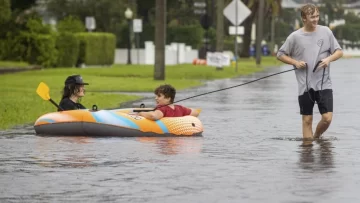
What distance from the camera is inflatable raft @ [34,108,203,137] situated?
18.5 metres

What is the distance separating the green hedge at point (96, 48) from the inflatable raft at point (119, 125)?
45.1 metres

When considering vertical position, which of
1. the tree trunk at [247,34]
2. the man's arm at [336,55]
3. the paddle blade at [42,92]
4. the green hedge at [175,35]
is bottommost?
the tree trunk at [247,34]

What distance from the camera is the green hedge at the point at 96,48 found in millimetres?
65000

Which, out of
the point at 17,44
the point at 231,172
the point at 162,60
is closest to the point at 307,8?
the point at 231,172

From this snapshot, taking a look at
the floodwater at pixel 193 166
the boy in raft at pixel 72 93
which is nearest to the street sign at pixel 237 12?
the floodwater at pixel 193 166

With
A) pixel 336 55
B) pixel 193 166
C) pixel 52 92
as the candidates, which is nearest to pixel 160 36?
pixel 52 92

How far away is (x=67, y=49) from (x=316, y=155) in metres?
47.0

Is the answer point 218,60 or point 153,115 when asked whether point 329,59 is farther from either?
point 218,60

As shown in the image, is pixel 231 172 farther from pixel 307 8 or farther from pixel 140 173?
pixel 307 8

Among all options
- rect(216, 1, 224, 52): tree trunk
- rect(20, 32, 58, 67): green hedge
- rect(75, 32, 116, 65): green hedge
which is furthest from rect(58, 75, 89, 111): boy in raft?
rect(216, 1, 224, 52): tree trunk

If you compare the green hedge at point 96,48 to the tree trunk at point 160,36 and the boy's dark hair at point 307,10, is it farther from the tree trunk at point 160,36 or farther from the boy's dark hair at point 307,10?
the boy's dark hair at point 307,10

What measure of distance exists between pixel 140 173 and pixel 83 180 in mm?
919

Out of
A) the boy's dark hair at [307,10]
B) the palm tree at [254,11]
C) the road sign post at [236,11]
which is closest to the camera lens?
the boy's dark hair at [307,10]

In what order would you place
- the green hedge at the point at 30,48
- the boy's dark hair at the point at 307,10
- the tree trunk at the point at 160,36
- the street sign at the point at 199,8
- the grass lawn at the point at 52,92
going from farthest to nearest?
1. the street sign at the point at 199,8
2. the green hedge at the point at 30,48
3. the tree trunk at the point at 160,36
4. the grass lawn at the point at 52,92
5. the boy's dark hair at the point at 307,10
